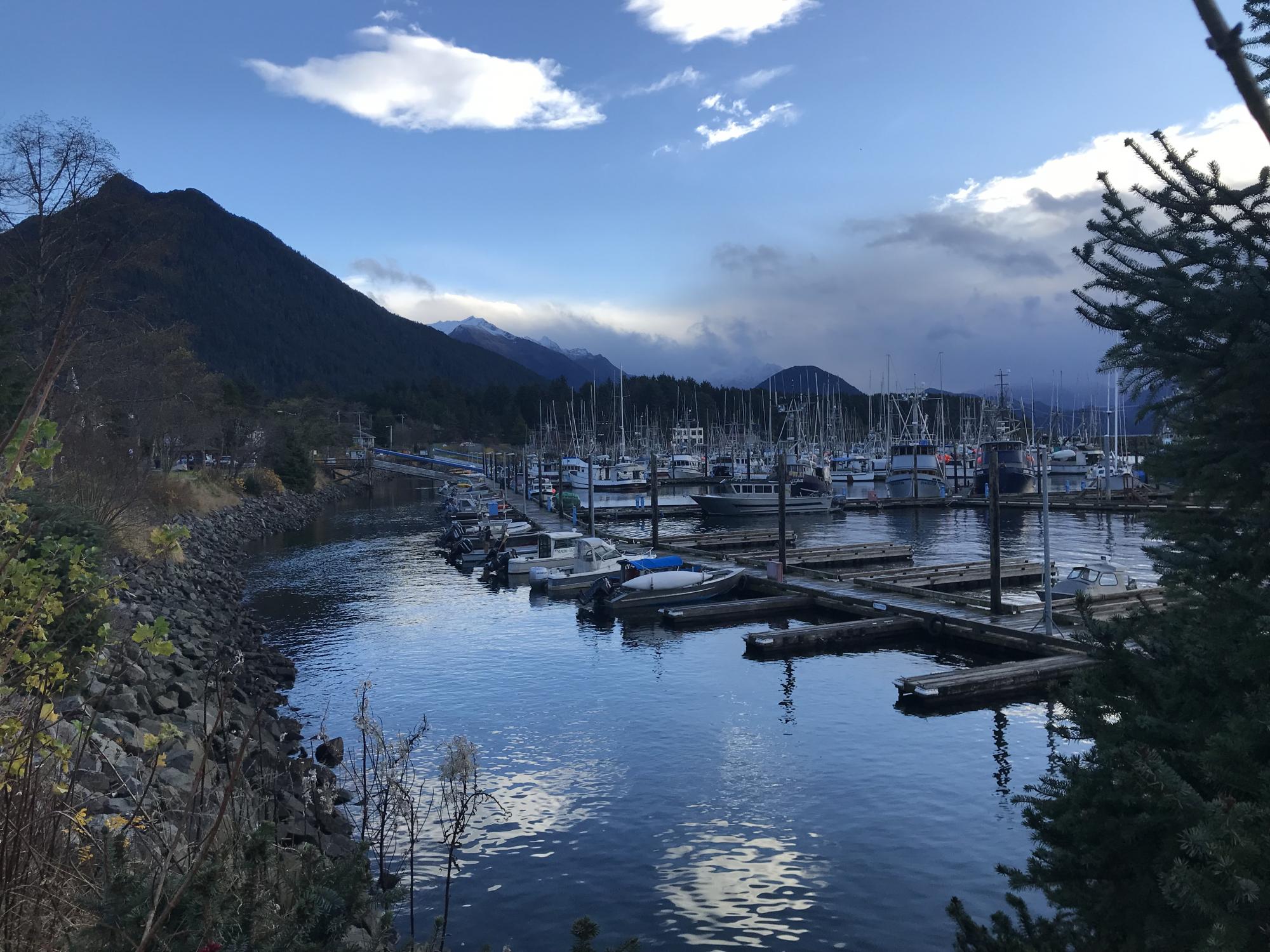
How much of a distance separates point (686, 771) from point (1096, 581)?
55.4 feet

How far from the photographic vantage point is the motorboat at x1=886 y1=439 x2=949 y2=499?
7444 centimetres

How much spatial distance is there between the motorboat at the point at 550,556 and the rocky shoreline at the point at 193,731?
11694 millimetres

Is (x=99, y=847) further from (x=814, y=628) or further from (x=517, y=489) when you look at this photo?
(x=517, y=489)

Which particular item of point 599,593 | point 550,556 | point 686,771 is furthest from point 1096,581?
point 550,556

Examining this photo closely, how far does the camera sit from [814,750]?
17.4m

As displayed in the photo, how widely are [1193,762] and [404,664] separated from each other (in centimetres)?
2213

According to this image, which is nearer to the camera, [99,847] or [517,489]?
[99,847]

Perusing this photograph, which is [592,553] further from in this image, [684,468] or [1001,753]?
[684,468]

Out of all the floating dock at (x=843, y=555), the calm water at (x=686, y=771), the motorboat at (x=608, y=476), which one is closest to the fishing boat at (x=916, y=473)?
the motorboat at (x=608, y=476)

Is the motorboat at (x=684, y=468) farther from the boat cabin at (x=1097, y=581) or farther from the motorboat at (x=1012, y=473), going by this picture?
the boat cabin at (x=1097, y=581)

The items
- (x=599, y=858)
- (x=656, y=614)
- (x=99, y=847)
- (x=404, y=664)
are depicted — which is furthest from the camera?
(x=656, y=614)

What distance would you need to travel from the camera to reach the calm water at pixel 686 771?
1153 cm

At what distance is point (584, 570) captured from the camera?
115ft

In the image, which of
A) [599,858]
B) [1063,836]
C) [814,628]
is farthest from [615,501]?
[1063,836]
